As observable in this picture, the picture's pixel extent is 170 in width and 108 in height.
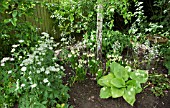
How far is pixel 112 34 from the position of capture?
3.29 metres

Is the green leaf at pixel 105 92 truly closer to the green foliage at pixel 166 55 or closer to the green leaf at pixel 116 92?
the green leaf at pixel 116 92

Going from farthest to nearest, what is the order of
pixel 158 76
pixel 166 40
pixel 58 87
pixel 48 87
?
pixel 166 40 → pixel 158 76 → pixel 58 87 → pixel 48 87

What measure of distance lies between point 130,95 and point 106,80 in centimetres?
33

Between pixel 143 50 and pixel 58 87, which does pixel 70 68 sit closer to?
pixel 58 87

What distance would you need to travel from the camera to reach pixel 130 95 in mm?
2432

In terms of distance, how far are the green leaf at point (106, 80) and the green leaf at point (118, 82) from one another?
0.21 ft

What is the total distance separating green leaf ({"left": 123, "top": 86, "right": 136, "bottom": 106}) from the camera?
2410 millimetres

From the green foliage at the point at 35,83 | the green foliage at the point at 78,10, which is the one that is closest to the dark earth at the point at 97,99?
the green foliage at the point at 35,83

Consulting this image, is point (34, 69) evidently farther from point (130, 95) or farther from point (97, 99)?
point (130, 95)

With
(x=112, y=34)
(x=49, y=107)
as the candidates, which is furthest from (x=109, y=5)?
(x=49, y=107)

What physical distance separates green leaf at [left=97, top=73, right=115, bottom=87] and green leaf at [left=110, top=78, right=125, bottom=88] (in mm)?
65

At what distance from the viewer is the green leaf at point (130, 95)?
2410 millimetres

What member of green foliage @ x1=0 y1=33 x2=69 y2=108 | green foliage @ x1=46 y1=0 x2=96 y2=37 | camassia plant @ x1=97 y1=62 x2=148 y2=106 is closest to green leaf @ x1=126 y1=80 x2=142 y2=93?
camassia plant @ x1=97 y1=62 x2=148 y2=106

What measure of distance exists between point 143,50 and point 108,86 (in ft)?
4.01
